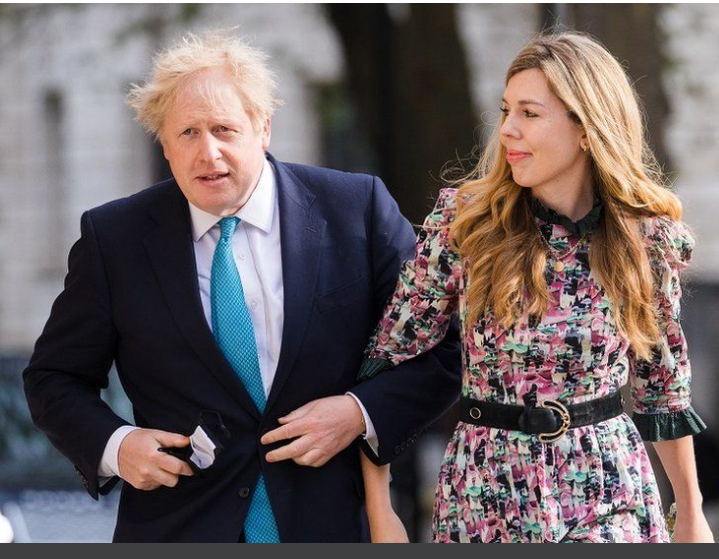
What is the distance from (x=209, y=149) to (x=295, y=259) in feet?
1.25

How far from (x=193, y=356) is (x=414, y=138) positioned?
3.12 meters

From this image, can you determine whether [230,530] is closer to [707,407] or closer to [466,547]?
[466,547]

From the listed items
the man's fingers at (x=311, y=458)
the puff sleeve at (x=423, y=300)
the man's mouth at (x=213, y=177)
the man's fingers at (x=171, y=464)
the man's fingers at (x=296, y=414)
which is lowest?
the man's fingers at (x=311, y=458)

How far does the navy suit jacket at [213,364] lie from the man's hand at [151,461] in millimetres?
90

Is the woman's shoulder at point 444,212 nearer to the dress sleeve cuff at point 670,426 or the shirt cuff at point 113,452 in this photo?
the dress sleeve cuff at point 670,426

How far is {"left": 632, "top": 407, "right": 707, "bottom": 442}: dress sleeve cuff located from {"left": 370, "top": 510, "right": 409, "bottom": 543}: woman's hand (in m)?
0.69

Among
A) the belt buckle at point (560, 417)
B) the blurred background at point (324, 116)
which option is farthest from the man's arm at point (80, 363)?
the blurred background at point (324, 116)

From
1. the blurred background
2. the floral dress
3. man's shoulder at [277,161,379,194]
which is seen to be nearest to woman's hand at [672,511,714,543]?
the floral dress

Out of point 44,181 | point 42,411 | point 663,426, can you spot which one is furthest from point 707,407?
point 42,411

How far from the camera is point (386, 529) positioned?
327cm

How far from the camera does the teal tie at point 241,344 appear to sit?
3.26 meters

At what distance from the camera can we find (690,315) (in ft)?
20.3

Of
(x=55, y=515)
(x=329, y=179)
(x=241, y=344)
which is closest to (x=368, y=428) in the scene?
(x=241, y=344)

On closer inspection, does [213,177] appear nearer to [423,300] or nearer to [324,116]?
[423,300]
